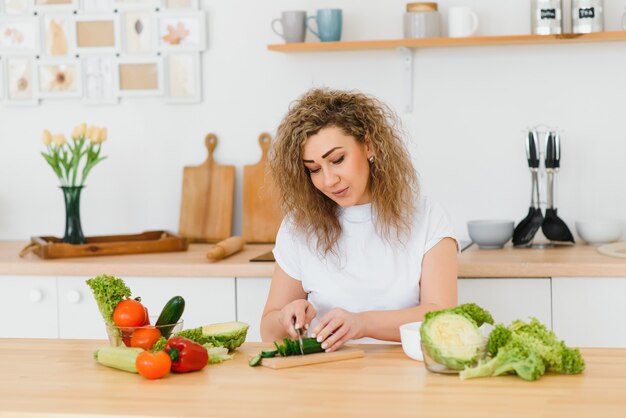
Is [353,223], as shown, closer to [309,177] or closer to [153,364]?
[309,177]

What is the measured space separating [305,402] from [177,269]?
5.46 feet

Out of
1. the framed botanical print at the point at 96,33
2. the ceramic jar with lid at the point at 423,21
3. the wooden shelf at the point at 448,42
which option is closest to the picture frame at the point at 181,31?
the framed botanical print at the point at 96,33

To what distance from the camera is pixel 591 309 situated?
3.12 meters

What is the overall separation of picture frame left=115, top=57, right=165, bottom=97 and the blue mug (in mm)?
723

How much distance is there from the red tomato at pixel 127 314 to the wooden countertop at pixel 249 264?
1.17 metres

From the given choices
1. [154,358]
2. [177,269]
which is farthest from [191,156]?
[154,358]

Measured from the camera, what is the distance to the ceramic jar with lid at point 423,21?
140 inches

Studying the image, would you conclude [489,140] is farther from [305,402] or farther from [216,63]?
[305,402]

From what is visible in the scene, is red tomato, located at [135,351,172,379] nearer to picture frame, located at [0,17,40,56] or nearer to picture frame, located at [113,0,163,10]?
picture frame, located at [113,0,163,10]

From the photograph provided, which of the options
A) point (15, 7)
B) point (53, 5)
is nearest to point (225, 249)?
point (53, 5)

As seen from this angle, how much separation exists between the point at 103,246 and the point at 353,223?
3.98 feet

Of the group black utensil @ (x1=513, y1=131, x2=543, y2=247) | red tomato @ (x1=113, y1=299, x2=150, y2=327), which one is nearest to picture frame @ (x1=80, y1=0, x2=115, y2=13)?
black utensil @ (x1=513, y1=131, x2=543, y2=247)

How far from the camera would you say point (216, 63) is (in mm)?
3883

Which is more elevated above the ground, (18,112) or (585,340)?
(18,112)
